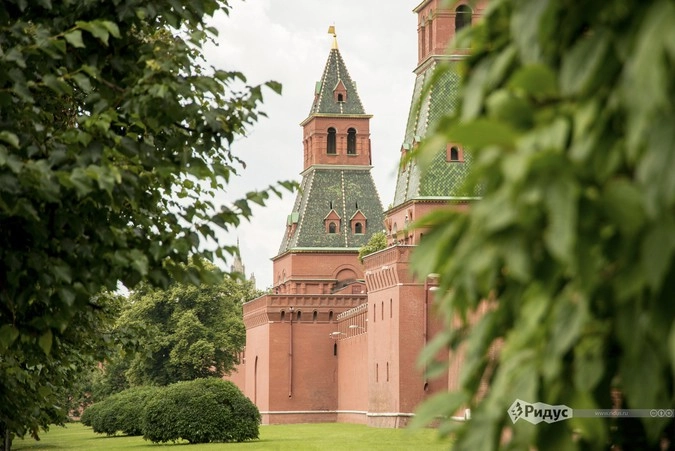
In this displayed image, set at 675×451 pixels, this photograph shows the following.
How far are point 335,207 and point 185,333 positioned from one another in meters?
11.1

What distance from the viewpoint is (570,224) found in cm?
200

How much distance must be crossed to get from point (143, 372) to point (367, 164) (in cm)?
1758

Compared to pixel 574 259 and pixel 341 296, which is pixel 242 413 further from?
pixel 574 259

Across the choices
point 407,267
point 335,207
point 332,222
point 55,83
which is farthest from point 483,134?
point 332,222

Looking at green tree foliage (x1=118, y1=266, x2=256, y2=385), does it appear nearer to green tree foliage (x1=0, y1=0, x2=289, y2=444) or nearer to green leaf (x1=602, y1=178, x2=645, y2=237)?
green tree foliage (x1=0, y1=0, x2=289, y2=444)

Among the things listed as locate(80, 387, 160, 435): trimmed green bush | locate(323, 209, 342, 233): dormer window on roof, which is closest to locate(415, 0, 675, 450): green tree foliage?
locate(80, 387, 160, 435): trimmed green bush

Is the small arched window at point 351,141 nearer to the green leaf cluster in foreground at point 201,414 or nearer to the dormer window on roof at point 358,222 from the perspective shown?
the dormer window on roof at point 358,222

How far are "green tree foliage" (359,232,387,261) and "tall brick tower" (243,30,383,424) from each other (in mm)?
956

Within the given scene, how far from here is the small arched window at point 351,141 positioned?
68494 mm

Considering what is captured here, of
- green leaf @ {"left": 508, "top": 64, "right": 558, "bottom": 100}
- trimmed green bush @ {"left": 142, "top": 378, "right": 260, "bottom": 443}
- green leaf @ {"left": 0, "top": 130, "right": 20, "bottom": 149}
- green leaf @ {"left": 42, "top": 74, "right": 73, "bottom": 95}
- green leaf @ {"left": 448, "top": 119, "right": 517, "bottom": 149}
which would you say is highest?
green leaf @ {"left": 42, "top": 74, "right": 73, "bottom": 95}

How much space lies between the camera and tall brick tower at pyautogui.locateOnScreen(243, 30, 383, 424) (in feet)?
210

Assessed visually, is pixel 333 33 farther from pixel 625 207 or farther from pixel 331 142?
pixel 625 207

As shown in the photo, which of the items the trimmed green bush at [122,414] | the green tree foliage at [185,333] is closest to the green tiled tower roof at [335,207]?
the green tree foliage at [185,333]

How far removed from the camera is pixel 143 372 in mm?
67188
